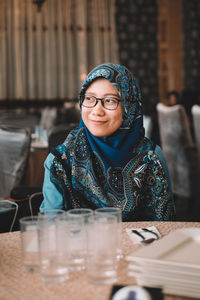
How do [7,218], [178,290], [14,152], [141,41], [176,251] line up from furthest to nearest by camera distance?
[141,41]
[14,152]
[7,218]
[176,251]
[178,290]

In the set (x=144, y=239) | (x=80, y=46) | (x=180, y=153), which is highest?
(x=80, y=46)

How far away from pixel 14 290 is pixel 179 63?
26.2 feet

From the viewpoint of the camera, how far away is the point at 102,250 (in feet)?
2.74

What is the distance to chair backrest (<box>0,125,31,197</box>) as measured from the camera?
7.88 feet

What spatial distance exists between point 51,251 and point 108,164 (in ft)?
2.35

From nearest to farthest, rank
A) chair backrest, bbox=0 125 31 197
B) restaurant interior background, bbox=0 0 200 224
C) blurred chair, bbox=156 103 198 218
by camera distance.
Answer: chair backrest, bbox=0 125 31 197 → blurred chair, bbox=156 103 198 218 → restaurant interior background, bbox=0 0 200 224

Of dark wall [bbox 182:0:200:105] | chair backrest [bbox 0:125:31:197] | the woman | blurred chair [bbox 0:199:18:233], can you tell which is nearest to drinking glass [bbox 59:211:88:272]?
blurred chair [bbox 0:199:18:233]

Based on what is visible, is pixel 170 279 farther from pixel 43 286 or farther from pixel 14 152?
pixel 14 152

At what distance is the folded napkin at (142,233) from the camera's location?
44.7 inches

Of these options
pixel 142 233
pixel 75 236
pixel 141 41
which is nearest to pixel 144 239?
pixel 142 233

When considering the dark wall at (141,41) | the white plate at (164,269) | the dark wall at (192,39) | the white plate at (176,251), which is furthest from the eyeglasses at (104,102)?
the dark wall at (141,41)

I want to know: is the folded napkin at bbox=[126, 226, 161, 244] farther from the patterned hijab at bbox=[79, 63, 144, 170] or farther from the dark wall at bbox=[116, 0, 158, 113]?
the dark wall at bbox=[116, 0, 158, 113]

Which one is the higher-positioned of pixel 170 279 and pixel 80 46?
pixel 80 46

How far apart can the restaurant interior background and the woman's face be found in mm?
6452
